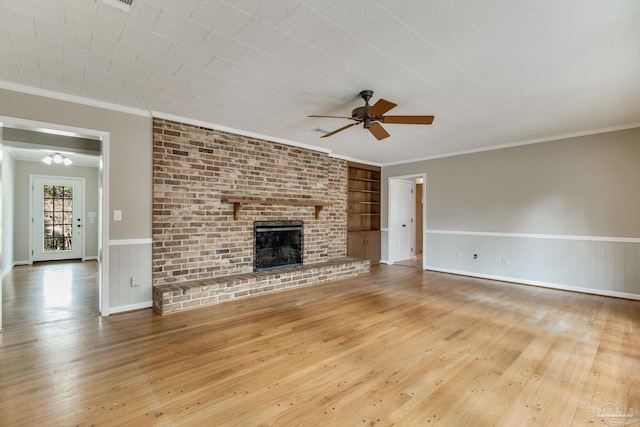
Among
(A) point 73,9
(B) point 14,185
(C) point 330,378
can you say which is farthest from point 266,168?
(B) point 14,185

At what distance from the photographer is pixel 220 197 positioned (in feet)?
14.1

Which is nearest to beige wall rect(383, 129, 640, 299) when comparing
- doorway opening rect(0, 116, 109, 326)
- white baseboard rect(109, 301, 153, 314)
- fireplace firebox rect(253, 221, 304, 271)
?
fireplace firebox rect(253, 221, 304, 271)

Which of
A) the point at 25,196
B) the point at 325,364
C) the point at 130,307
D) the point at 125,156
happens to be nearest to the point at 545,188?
the point at 325,364

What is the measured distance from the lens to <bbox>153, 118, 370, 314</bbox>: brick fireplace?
3820mm

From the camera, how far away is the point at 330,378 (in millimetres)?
2115

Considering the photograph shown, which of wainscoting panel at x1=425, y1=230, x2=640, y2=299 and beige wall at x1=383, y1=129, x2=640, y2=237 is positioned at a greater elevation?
beige wall at x1=383, y1=129, x2=640, y2=237

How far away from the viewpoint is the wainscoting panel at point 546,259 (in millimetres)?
4203

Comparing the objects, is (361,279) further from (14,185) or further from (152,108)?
(14,185)

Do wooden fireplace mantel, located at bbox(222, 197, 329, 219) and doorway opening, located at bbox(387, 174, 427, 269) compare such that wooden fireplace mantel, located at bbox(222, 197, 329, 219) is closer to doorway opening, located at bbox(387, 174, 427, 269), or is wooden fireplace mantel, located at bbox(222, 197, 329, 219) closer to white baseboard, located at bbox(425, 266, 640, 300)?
doorway opening, located at bbox(387, 174, 427, 269)

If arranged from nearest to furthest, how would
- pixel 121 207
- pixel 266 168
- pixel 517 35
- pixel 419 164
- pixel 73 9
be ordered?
pixel 73 9, pixel 517 35, pixel 121 207, pixel 266 168, pixel 419 164

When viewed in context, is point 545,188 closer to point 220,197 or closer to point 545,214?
point 545,214

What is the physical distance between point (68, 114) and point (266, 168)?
2531mm

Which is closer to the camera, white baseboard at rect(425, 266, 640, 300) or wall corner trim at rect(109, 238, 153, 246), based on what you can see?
wall corner trim at rect(109, 238, 153, 246)

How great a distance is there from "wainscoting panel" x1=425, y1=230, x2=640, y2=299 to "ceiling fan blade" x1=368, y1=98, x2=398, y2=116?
393 centimetres
